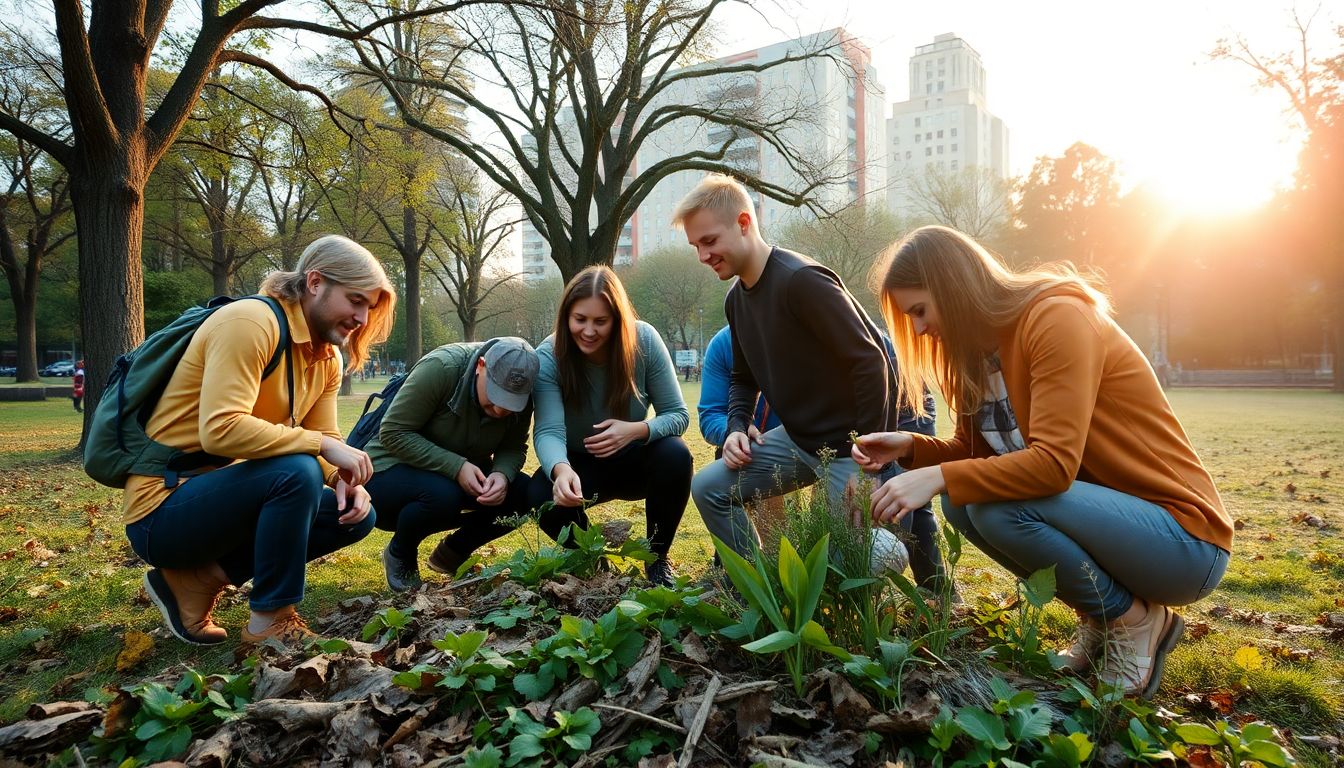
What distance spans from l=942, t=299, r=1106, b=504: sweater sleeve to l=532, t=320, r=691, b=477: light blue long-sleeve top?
5.80 ft

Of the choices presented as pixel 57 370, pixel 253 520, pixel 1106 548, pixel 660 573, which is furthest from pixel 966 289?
pixel 57 370

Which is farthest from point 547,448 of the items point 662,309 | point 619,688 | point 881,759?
point 662,309

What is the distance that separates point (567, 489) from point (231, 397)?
1.29 m

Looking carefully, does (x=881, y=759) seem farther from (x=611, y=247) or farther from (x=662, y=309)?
(x=662, y=309)

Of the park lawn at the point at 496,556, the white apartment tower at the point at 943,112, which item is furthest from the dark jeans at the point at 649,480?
the white apartment tower at the point at 943,112

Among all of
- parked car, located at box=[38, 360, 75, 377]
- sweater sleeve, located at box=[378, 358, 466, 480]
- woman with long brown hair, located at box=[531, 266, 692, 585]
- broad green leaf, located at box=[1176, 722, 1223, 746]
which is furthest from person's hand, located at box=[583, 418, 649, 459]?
parked car, located at box=[38, 360, 75, 377]

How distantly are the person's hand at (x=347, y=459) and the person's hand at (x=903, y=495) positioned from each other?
1.91 metres

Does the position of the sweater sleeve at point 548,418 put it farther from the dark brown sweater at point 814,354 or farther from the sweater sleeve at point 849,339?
the sweater sleeve at point 849,339

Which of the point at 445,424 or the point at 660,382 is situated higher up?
the point at 660,382

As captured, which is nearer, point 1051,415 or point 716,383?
point 1051,415

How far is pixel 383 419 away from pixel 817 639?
252cm

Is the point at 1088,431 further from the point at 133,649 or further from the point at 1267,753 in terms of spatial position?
the point at 133,649

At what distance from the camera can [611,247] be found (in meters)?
15.4

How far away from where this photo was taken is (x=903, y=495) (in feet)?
7.54
